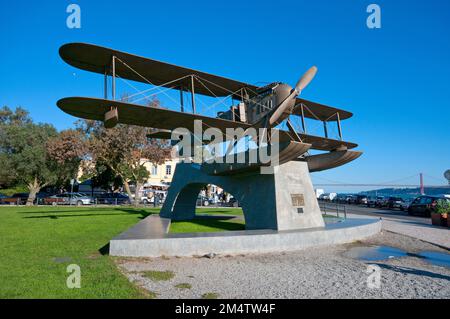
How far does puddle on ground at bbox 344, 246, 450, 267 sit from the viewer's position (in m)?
9.59

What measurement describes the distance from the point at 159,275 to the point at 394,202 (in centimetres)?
4118

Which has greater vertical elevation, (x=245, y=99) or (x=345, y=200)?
(x=245, y=99)

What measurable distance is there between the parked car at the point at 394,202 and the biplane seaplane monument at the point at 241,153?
27176 millimetres

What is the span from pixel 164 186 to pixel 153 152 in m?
A: 20.0

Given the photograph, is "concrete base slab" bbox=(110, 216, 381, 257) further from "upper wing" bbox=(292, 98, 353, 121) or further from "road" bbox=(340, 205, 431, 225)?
"road" bbox=(340, 205, 431, 225)

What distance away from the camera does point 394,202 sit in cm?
4078

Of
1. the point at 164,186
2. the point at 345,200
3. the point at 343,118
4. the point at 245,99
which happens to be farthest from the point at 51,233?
the point at 345,200

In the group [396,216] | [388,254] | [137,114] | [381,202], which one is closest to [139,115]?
[137,114]

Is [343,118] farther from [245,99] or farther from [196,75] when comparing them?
[196,75]

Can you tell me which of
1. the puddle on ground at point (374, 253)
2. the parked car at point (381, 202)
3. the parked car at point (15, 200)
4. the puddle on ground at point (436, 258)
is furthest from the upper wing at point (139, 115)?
the parked car at point (15, 200)

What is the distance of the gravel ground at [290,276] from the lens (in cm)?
608

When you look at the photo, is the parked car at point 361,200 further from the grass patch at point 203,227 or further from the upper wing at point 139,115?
the upper wing at point 139,115

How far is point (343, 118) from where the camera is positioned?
19.9m

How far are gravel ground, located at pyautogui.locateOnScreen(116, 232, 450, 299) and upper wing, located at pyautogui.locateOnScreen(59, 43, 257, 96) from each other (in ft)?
24.1
